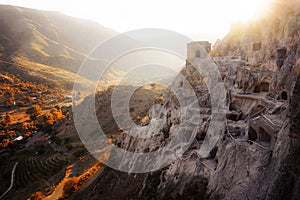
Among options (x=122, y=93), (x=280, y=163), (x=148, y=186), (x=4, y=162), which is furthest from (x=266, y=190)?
(x=122, y=93)

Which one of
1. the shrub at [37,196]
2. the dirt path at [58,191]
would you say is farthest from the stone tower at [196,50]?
the shrub at [37,196]

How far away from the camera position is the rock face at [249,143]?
8.48 meters

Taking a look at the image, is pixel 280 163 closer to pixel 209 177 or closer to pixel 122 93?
pixel 209 177

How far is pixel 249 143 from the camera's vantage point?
11891mm

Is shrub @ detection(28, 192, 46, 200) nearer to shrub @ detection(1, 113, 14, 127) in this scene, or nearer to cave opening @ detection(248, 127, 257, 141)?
cave opening @ detection(248, 127, 257, 141)

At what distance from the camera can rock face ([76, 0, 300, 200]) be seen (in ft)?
27.8

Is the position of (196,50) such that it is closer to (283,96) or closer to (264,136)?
(283,96)

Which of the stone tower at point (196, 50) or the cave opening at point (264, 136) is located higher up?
the stone tower at point (196, 50)

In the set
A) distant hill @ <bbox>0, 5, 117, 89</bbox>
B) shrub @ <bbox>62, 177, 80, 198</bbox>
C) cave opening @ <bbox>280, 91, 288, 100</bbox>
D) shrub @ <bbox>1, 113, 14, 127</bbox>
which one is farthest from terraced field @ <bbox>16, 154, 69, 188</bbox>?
distant hill @ <bbox>0, 5, 117, 89</bbox>

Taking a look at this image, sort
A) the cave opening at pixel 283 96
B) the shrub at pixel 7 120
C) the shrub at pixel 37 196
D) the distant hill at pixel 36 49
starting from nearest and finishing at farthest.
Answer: the cave opening at pixel 283 96
the shrub at pixel 37 196
the shrub at pixel 7 120
the distant hill at pixel 36 49

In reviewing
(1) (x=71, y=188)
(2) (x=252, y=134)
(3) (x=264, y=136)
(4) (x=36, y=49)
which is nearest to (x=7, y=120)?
(1) (x=71, y=188)

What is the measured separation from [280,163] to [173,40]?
8535 cm

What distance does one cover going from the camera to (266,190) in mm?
8609

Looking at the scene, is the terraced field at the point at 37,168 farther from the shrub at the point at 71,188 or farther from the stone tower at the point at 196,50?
the stone tower at the point at 196,50
